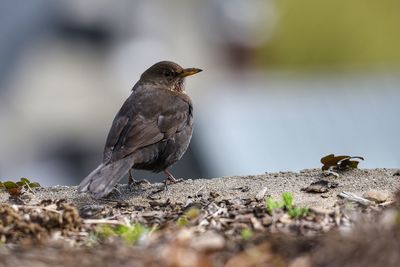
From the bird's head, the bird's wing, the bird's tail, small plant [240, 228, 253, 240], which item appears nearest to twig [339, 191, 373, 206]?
small plant [240, 228, 253, 240]

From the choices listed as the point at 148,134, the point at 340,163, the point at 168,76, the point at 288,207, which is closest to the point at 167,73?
the point at 168,76

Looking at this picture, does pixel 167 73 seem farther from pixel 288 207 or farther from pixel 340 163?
pixel 288 207

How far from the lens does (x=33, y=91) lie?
70.0 ft

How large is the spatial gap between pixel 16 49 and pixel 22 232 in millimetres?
16380

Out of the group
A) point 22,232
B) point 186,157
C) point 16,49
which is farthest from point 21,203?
point 16,49

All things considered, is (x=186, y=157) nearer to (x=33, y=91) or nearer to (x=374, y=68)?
(x=33, y=91)

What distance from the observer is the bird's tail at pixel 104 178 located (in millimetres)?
8373

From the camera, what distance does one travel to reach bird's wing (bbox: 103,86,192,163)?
9.49m

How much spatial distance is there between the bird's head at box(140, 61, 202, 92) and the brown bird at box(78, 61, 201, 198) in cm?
38

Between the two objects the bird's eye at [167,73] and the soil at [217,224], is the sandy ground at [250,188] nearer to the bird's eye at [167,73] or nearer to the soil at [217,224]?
the soil at [217,224]

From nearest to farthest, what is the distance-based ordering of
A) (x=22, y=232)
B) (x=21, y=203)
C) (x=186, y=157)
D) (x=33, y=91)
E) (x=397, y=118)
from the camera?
1. (x=22, y=232)
2. (x=21, y=203)
3. (x=186, y=157)
4. (x=397, y=118)
5. (x=33, y=91)

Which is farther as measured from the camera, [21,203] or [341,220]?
[21,203]

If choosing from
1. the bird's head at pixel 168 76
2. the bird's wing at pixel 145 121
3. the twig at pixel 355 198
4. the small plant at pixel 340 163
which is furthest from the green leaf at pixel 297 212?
the bird's head at pixel 168 76

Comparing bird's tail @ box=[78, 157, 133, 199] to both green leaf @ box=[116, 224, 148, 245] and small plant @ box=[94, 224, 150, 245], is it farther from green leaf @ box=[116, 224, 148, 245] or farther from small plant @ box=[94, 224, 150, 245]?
green leaf @ box=[116, 224, 148, 245]
